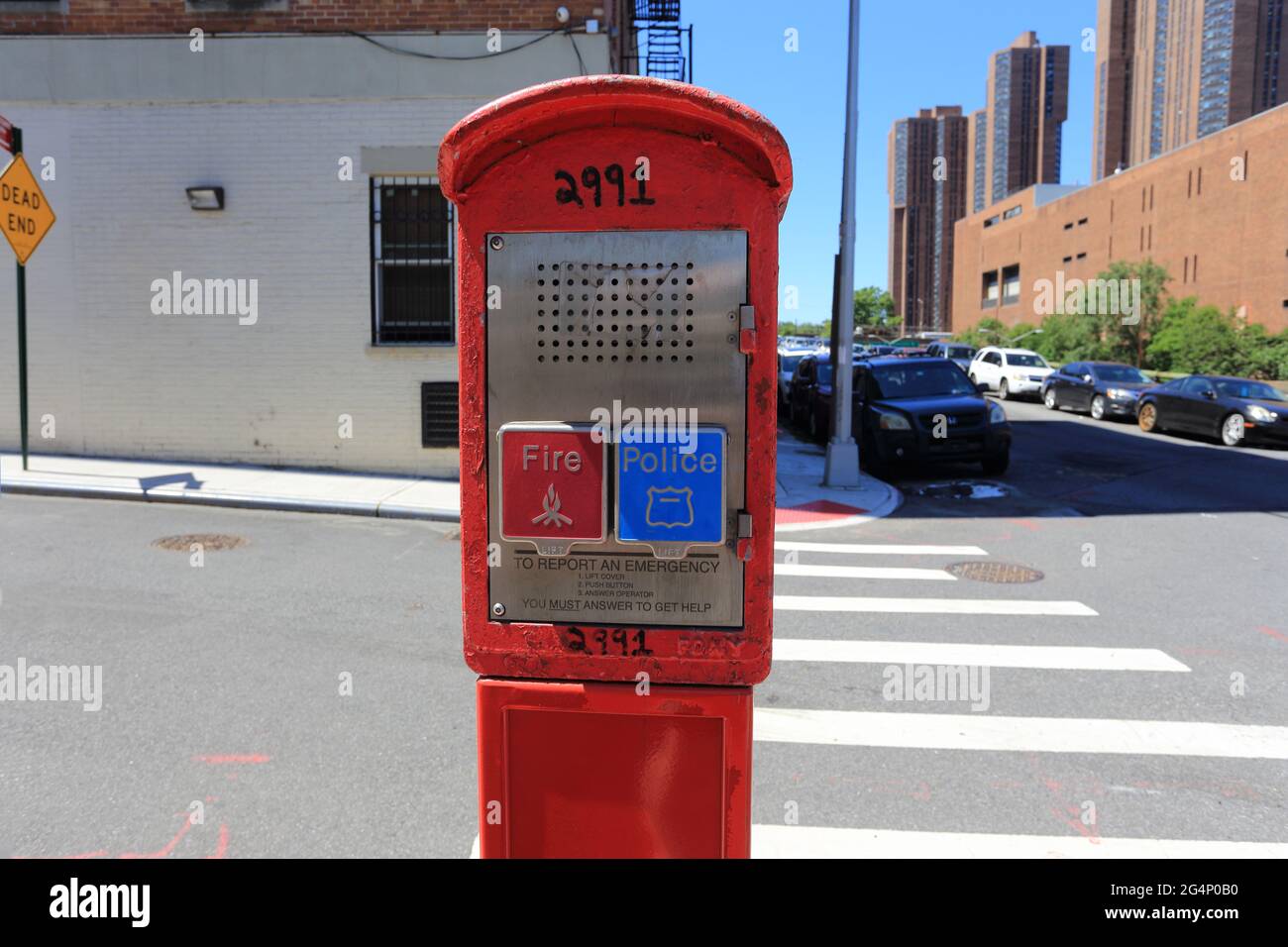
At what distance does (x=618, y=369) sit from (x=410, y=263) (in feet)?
36.8

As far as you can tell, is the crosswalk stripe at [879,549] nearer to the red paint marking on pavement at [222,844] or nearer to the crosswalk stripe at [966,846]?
the crosswalk stripe at [966,846]

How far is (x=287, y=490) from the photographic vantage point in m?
11.4

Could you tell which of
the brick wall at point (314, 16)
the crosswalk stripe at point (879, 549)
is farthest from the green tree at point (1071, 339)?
the crosswalk stripe at point (879, 549)

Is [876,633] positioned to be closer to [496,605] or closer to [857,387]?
[496,605]

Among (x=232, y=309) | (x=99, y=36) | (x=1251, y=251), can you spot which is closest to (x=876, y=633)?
(x=232, y=309)

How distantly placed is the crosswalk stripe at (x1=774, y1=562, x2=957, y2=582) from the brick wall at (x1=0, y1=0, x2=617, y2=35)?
298 inches

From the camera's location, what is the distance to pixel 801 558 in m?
9.41

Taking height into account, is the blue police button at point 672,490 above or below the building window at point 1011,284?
below

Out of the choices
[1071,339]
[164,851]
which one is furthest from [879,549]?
[1071,339]

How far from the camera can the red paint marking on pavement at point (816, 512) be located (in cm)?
1173

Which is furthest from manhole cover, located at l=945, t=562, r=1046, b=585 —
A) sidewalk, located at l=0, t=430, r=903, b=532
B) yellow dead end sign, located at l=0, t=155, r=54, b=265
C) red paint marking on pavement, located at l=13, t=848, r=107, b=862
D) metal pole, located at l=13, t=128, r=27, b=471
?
yellow dead end sign, located at l=0, t=155, r=54, b=265

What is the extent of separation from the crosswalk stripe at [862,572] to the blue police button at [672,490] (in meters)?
6.40

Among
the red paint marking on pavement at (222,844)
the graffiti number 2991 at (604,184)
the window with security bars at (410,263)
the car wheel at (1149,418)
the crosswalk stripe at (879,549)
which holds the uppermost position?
the window with security bars at (410,263)

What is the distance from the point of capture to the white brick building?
1242cm
